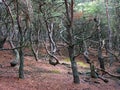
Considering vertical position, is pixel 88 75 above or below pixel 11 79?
below

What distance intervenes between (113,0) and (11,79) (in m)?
22.4

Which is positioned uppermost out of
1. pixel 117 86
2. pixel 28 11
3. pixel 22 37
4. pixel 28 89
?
pixel 28 11

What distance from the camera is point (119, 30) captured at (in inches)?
1352

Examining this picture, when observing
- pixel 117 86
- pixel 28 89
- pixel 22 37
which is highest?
pixel 22 37

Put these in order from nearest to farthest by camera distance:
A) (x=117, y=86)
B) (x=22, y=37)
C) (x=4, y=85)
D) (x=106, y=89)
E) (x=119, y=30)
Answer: (x=4, y=85) < (x=22, y=37) < (x=106, y=89) < (x=117, y=86) < (x=119, y=30)

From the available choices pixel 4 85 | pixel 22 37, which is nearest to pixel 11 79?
pixel 4 85

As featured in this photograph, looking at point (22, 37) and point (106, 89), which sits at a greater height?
point (22, 37)

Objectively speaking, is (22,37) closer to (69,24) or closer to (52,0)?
(69,24)

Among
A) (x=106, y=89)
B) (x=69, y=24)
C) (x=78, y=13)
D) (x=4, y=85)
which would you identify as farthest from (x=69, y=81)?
(x=78, y=13)

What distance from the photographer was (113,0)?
1353 inches

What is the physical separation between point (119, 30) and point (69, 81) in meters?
18.6

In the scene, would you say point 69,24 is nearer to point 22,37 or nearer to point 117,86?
point 22,37

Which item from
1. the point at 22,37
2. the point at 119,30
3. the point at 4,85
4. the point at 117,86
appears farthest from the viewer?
the point at 119,30

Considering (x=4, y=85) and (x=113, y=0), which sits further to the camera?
(x=113, y=0)
